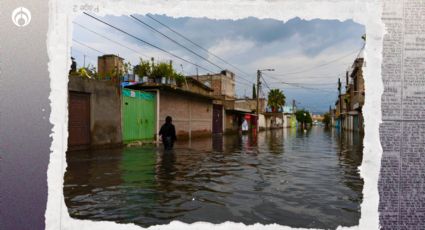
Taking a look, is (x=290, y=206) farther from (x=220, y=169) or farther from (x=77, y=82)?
(x=77, y=82)

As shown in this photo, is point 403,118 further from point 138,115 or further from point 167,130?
point 138,115

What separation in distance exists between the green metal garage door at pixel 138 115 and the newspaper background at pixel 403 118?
44.4 feet

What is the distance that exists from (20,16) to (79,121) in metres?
10.3

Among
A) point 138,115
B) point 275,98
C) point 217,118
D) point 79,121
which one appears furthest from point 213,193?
point 275,98

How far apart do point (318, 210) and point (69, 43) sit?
3.86m

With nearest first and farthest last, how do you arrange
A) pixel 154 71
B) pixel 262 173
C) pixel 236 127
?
pixel 262 173 → pixel 154 71 → pixel 236 127

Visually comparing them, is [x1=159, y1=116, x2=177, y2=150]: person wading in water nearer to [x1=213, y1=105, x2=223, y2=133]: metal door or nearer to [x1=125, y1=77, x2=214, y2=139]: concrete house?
[x1=125, y1=77, x2=214, y2=139]: concrete house

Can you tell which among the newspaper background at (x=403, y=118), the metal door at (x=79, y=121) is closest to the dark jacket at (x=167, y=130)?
the metal door at (x=79, y=121)

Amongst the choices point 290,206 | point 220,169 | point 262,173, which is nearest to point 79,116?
point 220,169

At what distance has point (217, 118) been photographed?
3108cm

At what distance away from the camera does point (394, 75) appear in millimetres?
2771

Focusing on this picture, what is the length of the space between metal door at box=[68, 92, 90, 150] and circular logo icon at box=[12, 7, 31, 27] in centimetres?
970

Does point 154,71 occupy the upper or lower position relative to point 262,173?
upper

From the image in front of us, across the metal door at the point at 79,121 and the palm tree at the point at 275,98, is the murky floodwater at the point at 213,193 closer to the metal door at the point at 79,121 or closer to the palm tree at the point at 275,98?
the metal door at the point at 79,121
